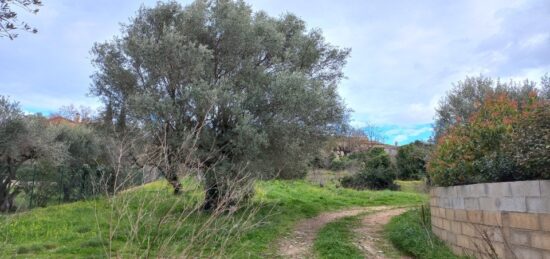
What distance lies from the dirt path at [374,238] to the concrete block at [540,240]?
3.28 meters

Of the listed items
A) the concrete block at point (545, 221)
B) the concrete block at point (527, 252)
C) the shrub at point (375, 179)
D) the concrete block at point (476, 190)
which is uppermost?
the shrub at point (375, 179)

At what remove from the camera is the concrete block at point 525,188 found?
17.2 ft

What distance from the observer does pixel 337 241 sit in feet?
29.7

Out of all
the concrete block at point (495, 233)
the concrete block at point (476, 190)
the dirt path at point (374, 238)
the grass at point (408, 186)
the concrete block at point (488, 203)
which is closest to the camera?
the concrete block at point (495, 233)

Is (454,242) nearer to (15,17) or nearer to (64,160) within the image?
(15,17)

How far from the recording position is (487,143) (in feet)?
25.2

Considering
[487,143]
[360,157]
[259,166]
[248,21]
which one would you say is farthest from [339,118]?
[360,157]

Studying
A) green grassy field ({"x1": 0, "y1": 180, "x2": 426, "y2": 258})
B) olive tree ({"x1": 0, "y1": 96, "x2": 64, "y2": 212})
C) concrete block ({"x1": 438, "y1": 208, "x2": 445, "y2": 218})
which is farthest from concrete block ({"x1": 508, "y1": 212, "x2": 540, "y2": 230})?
olive tree ({"x1": 0, "y1": 96, "x2": 64, "y2": 212})

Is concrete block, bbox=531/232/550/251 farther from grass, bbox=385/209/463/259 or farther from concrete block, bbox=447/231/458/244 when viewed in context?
concrete block, bbox=447/231/458/244

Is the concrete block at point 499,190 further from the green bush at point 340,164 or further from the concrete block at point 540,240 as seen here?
the green bush at point 340,164

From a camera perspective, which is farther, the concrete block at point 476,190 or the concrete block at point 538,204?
the concrete block at point 476,190

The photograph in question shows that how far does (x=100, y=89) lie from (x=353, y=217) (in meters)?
8.22

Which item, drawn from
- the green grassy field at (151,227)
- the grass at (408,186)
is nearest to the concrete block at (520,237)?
the green grassy field at (151,227)

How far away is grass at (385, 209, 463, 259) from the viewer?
787 cm
